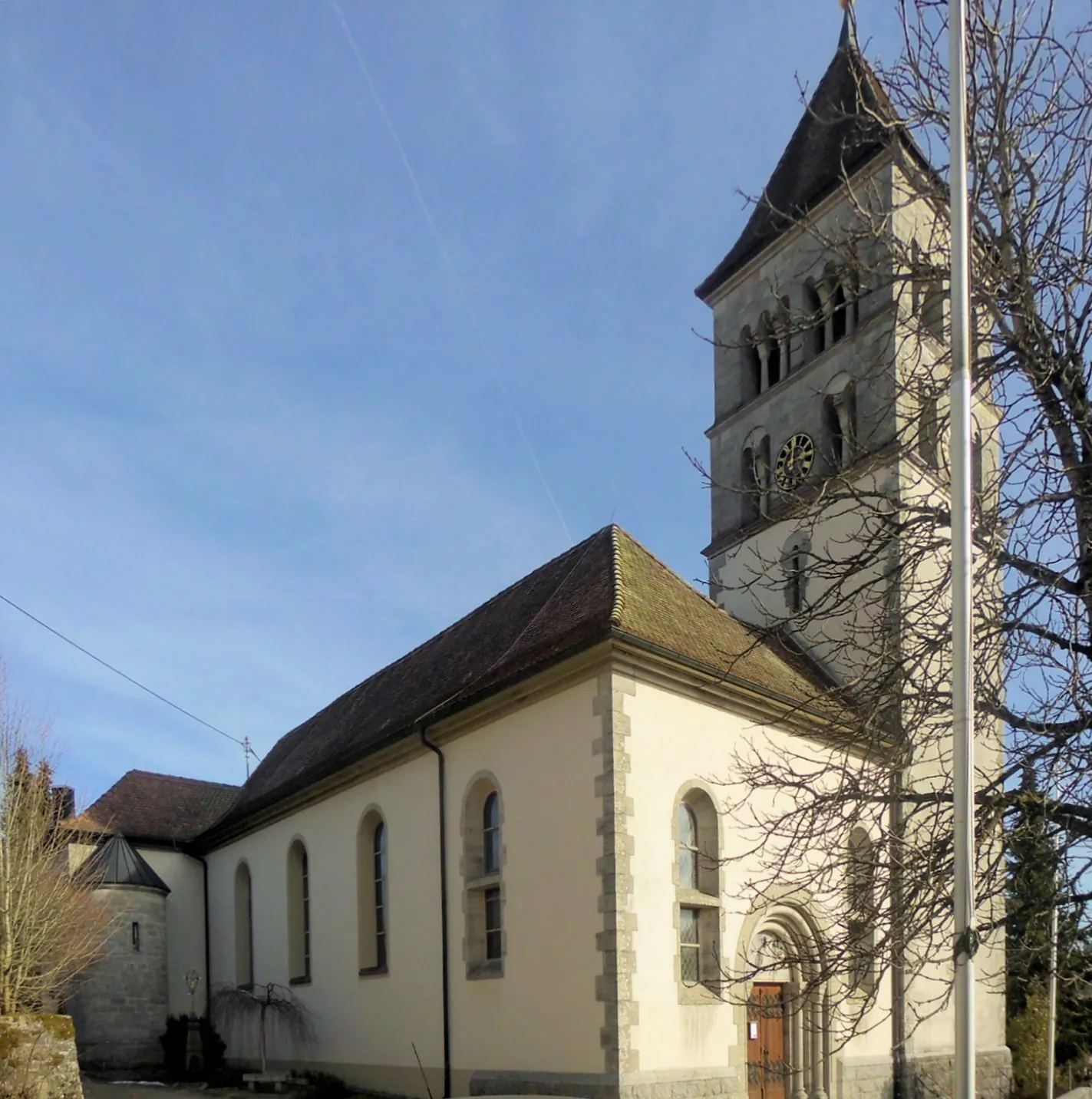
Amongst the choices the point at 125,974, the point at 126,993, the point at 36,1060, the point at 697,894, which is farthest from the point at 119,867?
the point at 697,894

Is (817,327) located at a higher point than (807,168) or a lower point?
lower

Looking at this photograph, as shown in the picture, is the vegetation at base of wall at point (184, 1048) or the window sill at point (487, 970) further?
the vegetation at base of wall at point (184, 1048)

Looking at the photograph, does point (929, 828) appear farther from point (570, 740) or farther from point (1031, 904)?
point (570, 740)

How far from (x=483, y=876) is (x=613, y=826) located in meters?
3.50

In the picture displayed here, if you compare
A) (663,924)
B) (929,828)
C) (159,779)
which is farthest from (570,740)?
(159,779)

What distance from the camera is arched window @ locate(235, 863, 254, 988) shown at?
2591cm

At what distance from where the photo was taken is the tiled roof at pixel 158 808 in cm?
2977

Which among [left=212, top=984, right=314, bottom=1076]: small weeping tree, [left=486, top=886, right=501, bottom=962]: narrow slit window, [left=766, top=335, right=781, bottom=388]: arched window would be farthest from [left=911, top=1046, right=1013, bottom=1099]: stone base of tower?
[left=766, top=335, right=781, bottom=388]: arched window

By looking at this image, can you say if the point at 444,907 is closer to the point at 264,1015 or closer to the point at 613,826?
the point at 613,826

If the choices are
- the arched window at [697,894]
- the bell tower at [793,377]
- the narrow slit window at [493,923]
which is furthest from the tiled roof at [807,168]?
the narrow slit window at [493,923]

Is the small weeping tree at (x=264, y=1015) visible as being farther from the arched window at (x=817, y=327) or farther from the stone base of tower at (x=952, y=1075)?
the arched window at (x=817, y=327)

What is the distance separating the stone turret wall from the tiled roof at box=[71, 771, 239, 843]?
258cm

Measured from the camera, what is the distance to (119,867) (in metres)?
27.4

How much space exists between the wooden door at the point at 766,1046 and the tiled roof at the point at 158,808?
62.7 ft
